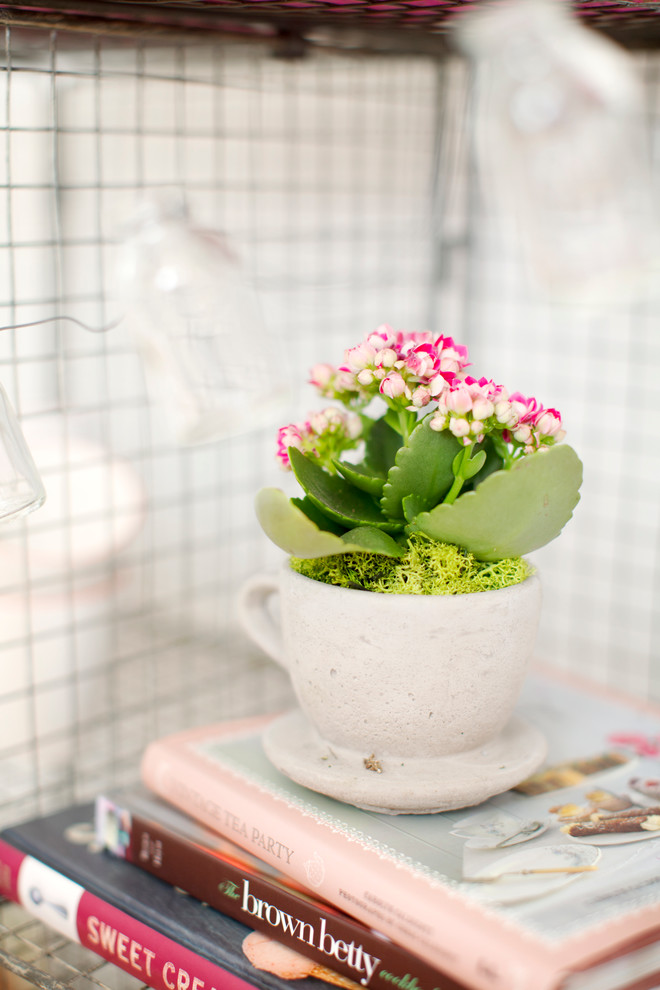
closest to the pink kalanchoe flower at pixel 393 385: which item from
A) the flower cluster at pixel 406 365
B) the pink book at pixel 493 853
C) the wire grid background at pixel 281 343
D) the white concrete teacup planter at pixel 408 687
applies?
the flower cluster at pixel 406 365

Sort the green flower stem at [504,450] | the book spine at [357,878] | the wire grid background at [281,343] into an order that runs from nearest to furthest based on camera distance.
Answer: the book spine at [357,878] → the green flower stem at [504,450] → the wire grid background at [281,343]

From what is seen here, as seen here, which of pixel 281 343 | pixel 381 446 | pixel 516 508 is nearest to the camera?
pixel 516 508

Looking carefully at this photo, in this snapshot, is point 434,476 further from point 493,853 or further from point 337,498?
point 493,853

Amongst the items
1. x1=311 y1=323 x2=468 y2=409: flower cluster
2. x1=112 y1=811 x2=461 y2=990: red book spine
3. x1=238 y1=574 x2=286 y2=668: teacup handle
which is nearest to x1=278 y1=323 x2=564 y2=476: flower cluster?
x1=311 y1=323 x2=468 y2=409: flower cluster

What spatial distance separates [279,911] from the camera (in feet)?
1.73

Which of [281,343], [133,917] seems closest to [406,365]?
[133,917]

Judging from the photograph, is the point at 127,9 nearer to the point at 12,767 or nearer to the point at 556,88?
the point at 556,88

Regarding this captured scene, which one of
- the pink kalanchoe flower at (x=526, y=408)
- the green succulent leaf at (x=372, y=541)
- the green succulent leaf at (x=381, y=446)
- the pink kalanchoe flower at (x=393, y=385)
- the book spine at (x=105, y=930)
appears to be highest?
the pink kalanchoe flower at (x=393, y=385)

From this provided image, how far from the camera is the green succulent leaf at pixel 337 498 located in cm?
52

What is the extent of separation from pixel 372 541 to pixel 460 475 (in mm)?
60

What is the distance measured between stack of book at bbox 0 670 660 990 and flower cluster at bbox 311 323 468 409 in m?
0.24

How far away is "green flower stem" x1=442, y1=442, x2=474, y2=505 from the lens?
515 mm

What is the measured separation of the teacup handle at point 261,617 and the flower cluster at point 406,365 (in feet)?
0.54

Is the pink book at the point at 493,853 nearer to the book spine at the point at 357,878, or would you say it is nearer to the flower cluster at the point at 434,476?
the book spine at the point at 357,878
